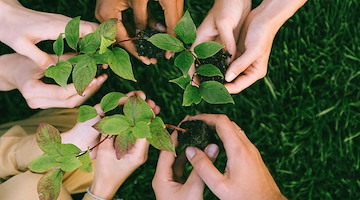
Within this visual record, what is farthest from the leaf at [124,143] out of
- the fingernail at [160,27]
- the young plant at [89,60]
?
the fingernail at [160,27]

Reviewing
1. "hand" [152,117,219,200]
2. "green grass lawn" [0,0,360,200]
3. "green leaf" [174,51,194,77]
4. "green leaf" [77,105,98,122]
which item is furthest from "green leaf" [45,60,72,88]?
"green grass lawn" [0,0,360,200]

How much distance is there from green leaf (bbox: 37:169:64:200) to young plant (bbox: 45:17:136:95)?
0.64 feet

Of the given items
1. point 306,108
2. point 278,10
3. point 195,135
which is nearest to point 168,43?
point 195,135

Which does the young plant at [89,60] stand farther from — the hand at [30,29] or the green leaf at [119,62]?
the hand at [30,29]

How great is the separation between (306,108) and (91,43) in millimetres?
951

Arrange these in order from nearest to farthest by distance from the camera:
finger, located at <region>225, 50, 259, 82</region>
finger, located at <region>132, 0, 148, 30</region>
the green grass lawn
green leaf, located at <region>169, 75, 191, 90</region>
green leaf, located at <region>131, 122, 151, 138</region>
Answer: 1. green leaf, located at <region>131, 122, 151, 138</region>
2. green leaf, located at <region>169, 75, 191, 90</region>
3. finger, located at <region>225, 50, 259, 82</region>
4. finger, located at <region>132, 0, 148, 30</region>
5. the green grass lawn

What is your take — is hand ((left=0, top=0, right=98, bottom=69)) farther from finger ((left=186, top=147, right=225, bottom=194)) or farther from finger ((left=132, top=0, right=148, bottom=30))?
finger ((left=186, top=147, right=225, bottom=194))

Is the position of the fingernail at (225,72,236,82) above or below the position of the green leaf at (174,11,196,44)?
below

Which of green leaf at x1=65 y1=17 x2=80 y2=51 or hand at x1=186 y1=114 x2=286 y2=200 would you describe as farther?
hand at x1=186 y1=114 x2=286 y2=200

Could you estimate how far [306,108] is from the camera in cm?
165

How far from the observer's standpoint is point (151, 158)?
1701 millimetres

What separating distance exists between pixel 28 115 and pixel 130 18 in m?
0.62

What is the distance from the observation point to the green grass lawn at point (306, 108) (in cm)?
163

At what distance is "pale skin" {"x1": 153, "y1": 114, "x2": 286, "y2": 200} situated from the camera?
1.11m
